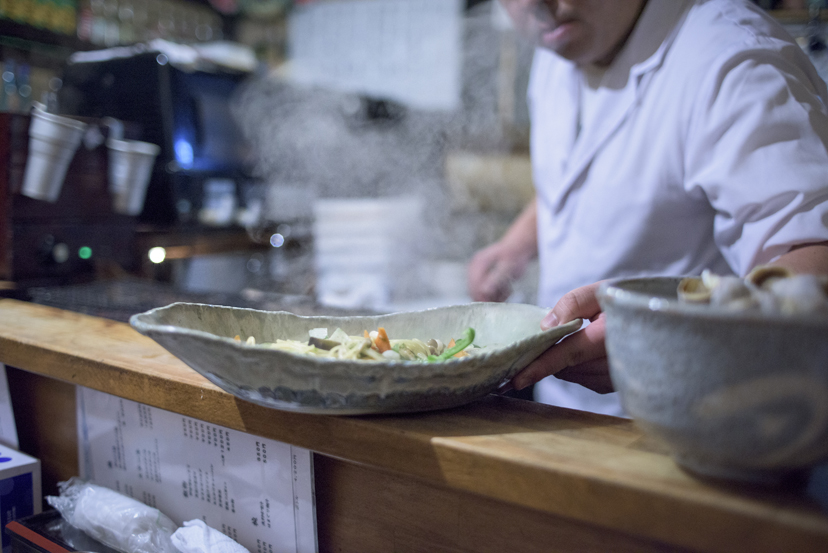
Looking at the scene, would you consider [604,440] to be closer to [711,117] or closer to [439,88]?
[711,117]

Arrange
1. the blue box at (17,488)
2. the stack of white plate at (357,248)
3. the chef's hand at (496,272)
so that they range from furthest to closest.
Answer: the stack of white plate at (357,248) → the chef's hand at (496,272) → the blue box at (17,488)

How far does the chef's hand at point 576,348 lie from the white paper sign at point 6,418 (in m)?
1.17

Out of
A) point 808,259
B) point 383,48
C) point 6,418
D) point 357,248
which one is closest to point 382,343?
point 808,259

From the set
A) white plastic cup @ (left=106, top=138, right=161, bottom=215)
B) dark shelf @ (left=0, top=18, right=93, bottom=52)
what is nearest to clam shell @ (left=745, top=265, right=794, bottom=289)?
white plastic cup @ (left=106, top=138, right=161, bottom=215)

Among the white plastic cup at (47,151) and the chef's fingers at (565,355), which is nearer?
the chef's fingers at (565,355)

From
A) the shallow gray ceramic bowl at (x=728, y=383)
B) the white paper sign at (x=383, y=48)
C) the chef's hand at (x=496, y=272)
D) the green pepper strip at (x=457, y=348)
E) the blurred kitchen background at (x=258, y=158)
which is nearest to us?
the shallow gray ceramic bowl at (x=728, y=383)

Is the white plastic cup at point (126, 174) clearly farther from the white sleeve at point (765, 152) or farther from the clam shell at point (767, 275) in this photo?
the clam shell at point (767, 275)

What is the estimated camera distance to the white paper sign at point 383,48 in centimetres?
463

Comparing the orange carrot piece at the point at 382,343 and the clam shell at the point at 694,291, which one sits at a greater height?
the clam shell at the point at 694,291

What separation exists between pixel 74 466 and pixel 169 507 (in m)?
0.34

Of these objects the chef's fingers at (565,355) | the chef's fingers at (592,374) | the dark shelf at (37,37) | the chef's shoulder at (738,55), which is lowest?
the chef's fingers at (592,374)

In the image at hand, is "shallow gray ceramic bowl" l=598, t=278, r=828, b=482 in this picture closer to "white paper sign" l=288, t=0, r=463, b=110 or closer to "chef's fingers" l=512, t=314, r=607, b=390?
"chef's fingers" l=512, t=314, r=607, b=390

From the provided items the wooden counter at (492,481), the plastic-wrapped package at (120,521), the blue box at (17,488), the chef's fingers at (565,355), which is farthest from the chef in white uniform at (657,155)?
the blue box at (17,488)

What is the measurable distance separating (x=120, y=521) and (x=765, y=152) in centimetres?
129
